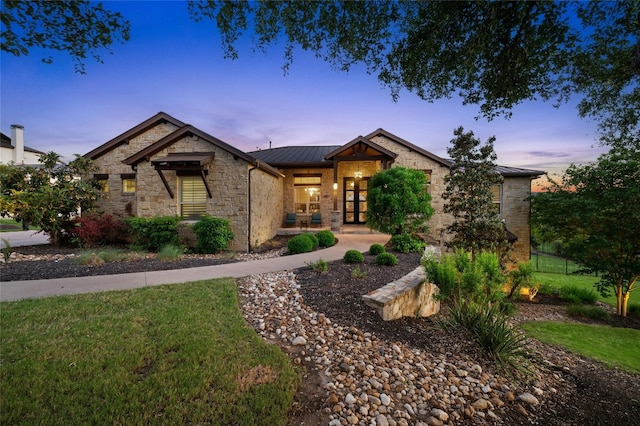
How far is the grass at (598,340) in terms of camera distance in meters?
4.59

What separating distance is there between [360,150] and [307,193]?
3967 mm

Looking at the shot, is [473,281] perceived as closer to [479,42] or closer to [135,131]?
[479,42]

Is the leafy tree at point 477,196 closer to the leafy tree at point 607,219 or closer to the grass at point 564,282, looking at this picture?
the leafy tree at point 607,219

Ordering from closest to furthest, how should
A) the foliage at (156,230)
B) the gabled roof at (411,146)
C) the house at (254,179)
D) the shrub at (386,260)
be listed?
the shrub at (386,260) → the foliage at (156,230) → the house at (254,179) → the gabled roof at (411,146)

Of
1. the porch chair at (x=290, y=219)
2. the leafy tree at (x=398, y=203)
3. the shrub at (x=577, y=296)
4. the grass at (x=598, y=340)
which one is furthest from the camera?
the porch chair at (x=290, y=219)

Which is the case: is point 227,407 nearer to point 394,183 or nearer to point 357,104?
point 357,104

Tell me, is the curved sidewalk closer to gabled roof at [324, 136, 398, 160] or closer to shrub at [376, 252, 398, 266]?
shrub at [376, 252, 398, 266]

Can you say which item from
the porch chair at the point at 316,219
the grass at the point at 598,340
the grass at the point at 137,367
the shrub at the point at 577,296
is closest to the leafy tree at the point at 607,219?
the shrub at the point at 577,296

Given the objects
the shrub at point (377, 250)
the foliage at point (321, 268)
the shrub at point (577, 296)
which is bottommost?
the shrub at point (577, 296)

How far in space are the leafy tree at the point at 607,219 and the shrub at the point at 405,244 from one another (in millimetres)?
5844

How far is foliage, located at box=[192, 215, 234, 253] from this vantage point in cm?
889

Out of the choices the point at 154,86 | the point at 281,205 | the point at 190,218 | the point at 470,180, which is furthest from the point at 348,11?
the point at 281,205

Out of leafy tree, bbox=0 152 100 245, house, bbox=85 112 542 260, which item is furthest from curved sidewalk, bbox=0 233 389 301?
leafy tree, bbox=0 152 100 245

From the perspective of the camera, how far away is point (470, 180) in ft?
27.2
